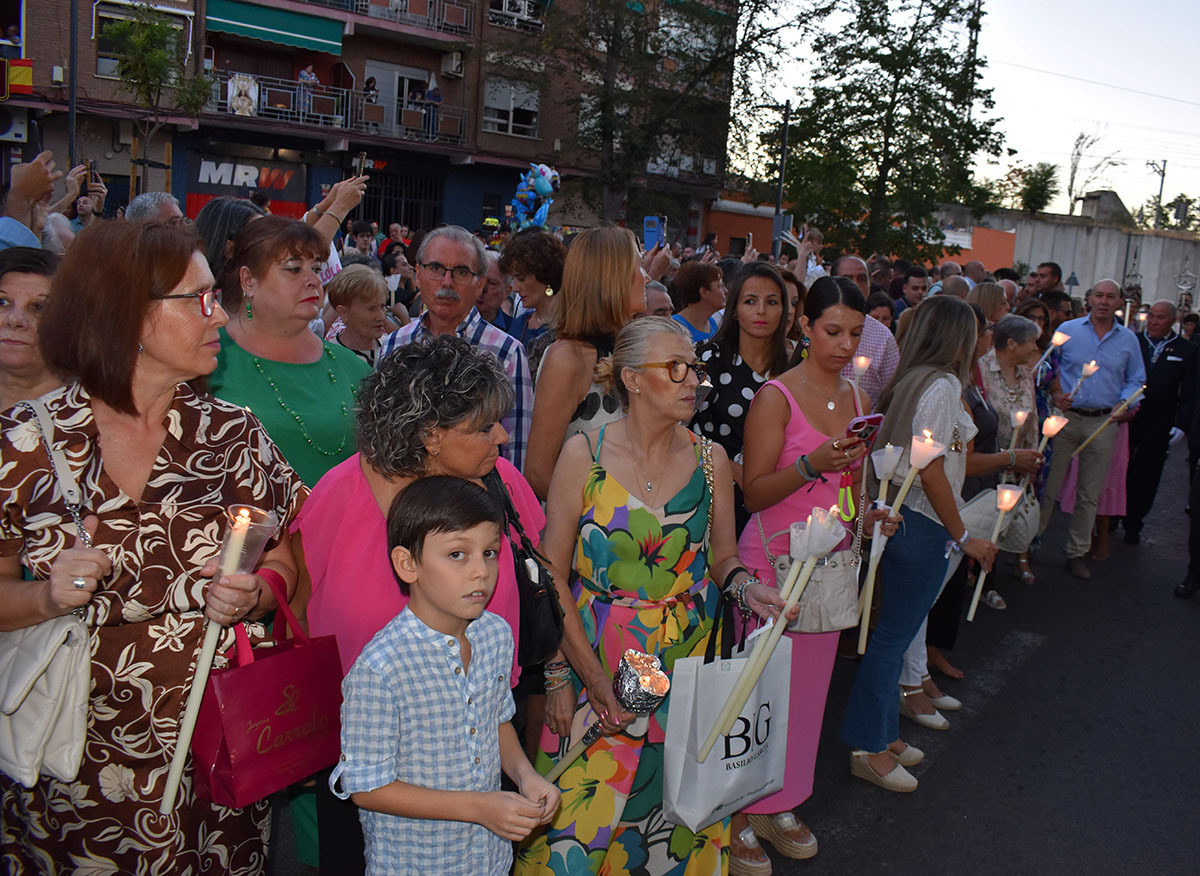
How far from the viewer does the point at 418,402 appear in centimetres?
262

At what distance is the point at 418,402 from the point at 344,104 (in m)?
28.8

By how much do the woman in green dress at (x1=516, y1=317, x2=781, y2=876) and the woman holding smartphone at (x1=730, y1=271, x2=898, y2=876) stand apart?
66cm

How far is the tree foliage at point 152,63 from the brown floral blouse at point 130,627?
18157 millimetres

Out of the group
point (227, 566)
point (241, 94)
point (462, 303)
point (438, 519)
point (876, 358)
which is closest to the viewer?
point (227, 566)

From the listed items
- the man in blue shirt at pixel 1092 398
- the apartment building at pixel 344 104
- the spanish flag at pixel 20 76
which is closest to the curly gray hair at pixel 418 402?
the man in blue shirt at pixel 1092 398

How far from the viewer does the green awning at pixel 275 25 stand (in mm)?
25531

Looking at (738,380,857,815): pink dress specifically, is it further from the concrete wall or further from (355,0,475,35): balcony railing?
the concrete wall

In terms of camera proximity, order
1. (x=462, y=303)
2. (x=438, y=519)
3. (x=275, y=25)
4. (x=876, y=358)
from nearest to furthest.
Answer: (x=438, y=519), (x=462, y=303), (x=876, y=358), (x=275, y=25)

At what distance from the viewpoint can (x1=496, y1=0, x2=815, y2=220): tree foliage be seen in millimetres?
29547

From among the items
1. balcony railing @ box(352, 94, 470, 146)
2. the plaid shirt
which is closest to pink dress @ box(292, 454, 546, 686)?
the plaid shirt

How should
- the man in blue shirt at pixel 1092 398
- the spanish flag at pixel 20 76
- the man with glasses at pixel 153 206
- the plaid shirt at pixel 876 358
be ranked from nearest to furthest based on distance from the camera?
the man with glasses at pixel 153 206
the plaid shirt at pixel 876 358
the man in blue shirt at pixel 1092 398
the spanish flag at pixel 20 76

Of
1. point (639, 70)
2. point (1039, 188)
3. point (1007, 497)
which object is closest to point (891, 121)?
point (639, 70)

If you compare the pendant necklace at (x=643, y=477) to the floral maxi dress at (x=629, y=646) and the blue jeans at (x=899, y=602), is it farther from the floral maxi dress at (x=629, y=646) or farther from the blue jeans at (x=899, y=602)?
the blue jeans at (x=899, y=602)

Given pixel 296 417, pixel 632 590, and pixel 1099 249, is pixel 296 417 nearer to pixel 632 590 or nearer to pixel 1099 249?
pixel 632 590
